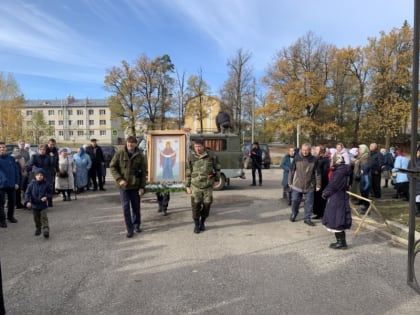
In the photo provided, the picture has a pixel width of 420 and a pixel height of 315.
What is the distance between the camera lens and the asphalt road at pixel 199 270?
12.3 ft

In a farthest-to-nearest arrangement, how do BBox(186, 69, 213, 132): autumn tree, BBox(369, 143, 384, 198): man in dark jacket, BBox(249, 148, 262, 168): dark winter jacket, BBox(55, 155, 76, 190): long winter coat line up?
BBox(186, 69, 213, 132): autumn tree
BBox(249, 148, 262, 168): dark winter jacket
BBox(369, 143, 384, 198): man in dark jacket
BBox(55, 155, 76, 190): long winter coat

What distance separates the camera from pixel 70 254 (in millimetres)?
5477

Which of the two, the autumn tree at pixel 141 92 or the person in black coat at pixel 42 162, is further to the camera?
the autumn tree at pixel 141 92

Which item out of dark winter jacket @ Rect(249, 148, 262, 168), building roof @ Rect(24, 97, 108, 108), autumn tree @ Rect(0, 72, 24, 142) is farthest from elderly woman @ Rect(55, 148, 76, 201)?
building roof @ Rect(24, 97, 108, 108)

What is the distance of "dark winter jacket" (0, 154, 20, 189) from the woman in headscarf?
13.3 ft

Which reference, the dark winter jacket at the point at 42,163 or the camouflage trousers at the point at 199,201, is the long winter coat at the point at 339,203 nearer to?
the camouflage trousers at the point at 199,201

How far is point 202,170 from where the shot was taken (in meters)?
6.88

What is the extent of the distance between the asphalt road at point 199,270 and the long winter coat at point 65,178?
98.6 inches

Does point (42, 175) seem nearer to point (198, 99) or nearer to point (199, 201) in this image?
point (199, 201)

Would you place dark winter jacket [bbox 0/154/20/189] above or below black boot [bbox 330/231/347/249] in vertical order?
above

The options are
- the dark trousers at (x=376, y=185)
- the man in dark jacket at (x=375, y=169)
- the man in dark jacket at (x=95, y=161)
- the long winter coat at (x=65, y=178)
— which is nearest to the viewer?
the long winter coat at (x=65, y=178)

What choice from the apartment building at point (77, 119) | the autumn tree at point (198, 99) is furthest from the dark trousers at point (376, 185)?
the apartment building at point (77, 119)

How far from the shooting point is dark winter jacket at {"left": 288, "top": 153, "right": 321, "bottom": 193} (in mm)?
7562

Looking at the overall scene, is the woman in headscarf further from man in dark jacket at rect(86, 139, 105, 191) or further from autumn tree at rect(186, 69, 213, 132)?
autumn tree at rect(186, 69, 213, 132)
